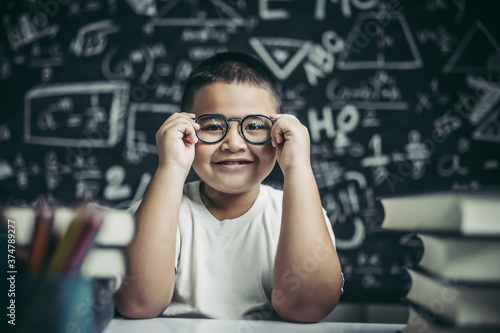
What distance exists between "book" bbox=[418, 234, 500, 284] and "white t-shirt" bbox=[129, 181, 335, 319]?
19.5 inches

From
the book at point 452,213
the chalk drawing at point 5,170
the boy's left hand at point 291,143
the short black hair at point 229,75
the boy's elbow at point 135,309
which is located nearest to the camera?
the book at point 452,213

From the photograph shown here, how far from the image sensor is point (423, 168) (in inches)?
70.7

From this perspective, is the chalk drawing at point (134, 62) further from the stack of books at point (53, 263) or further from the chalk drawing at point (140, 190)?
the stack of books at point (53, 263)

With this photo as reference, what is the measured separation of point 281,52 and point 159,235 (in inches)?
51.2

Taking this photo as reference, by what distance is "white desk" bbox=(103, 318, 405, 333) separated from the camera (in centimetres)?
56

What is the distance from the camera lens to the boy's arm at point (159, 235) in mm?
709

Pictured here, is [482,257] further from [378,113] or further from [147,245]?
[378,113]

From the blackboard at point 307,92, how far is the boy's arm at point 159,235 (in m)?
0.96

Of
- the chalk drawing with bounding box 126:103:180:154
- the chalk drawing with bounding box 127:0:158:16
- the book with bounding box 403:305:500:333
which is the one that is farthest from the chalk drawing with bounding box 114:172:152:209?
the book with bounding box 403:305:500:333

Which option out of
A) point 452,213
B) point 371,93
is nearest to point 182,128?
A: point 452,213

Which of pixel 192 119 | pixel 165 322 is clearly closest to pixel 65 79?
pixel 192 119

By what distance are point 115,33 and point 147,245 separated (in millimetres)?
1419

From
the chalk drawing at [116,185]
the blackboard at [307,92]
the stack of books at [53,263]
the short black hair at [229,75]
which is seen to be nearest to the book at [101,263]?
the stack of books at [53,263]

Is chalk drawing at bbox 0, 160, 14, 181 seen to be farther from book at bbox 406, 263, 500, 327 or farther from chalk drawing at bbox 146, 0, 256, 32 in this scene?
book at bbox 406, 263, 500, 327
